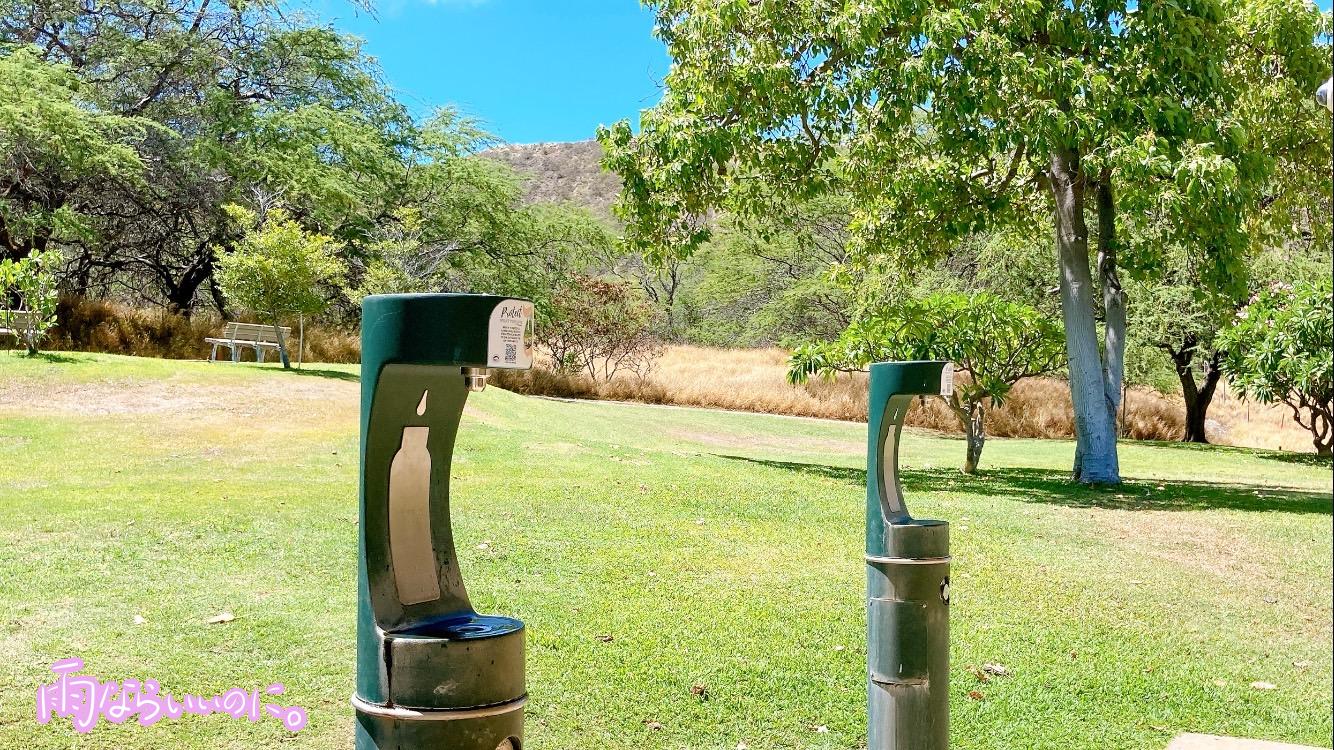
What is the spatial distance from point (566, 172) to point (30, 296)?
9546 cm

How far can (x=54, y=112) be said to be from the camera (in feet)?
69.5

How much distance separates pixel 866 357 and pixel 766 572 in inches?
235

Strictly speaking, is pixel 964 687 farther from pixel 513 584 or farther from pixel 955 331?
pixel 955 331

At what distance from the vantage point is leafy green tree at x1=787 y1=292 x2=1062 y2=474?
42.8ft

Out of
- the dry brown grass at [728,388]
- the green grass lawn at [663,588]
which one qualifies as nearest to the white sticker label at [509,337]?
the green grass lawn at [663,588]

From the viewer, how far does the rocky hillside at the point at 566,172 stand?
104 metres

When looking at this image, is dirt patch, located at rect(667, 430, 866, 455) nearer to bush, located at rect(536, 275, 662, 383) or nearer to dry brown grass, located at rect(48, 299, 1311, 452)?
dry brown grass, located at rect(48, 299, 1311, 452)

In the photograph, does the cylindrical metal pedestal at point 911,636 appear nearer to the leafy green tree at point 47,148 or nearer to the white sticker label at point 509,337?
the white sticker label at point 509,337

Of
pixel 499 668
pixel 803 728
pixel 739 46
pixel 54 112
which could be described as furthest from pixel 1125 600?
pixel 54 112

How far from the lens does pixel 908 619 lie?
3.37m

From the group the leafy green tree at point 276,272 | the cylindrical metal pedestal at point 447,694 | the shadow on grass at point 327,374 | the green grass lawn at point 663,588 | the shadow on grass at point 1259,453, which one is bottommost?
the green grass lawn at point 663,588

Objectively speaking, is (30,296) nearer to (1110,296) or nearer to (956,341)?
(956,341)

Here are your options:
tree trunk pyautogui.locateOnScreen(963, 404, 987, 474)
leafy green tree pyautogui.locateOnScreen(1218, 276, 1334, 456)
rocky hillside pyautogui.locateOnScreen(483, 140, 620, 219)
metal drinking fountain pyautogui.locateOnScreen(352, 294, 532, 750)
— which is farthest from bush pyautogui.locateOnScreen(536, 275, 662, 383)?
rocky hillside pyautogui.locateOnScreen(483, 140, 620, 219)

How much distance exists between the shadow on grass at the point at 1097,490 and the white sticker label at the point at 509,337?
34.9ft
